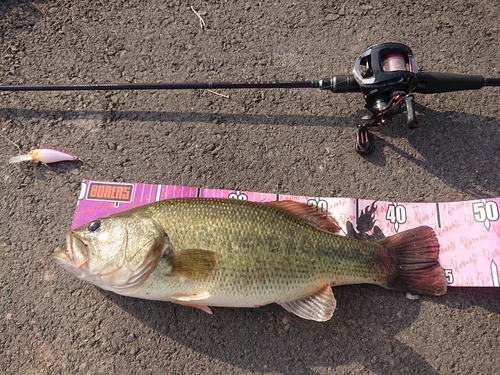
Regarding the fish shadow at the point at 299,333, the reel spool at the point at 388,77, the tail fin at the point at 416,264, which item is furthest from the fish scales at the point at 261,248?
the reel spool at the point at 388,77

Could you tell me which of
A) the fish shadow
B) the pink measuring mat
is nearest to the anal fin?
the fish shadow

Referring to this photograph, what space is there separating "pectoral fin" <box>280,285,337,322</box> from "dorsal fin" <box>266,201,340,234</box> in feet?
1.24

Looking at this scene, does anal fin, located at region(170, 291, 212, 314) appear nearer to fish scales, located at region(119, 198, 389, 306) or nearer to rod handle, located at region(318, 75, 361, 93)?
fish scales, located at region(119, 198, 389, 306)

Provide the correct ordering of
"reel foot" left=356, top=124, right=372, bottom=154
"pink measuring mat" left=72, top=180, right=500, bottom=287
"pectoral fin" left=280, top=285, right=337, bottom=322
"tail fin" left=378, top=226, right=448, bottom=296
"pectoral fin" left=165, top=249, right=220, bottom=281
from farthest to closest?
"reel foot" left=356, top=124, right=372, bottom=154, "pink measuring mat" left=72, top=180, right=500, bottom=287, "tail fin" left=378, top=226, right=448, bottom=296, "pectoral fin" left=280, top=285, right=337, bottom=322, "pectoral fin" left=165, top=249, right=220, bottom=281

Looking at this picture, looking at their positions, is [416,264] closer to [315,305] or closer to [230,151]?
[315,305]

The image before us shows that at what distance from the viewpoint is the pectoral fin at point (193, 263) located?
2.04 meters

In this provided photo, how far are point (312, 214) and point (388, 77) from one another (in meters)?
0.98

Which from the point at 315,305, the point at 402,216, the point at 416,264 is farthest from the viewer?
the point at 402,216

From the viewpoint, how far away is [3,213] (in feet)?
8.70

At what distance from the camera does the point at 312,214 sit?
234 cm

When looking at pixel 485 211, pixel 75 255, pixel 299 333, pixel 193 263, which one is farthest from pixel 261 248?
pixel 485 211

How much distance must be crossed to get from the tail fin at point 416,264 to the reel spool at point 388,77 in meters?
0.77

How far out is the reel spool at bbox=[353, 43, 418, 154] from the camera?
2248 mm

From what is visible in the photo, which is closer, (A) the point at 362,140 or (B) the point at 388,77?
(B) the point at 388,77
